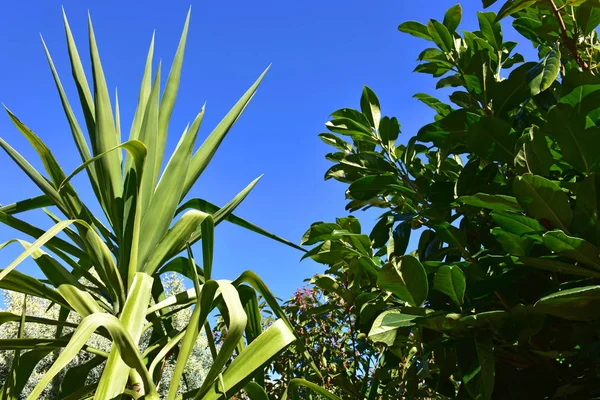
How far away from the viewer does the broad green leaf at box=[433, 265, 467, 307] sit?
3.55ft

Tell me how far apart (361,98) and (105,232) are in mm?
1041

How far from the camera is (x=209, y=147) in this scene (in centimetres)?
194

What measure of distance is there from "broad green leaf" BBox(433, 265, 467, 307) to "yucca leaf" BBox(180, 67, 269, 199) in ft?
3.55

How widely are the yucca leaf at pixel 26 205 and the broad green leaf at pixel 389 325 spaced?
1387 millimetres

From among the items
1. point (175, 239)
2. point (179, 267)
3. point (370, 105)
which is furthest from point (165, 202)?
point (370, 105)

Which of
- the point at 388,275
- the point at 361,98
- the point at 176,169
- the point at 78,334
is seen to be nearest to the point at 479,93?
the point at 361,98

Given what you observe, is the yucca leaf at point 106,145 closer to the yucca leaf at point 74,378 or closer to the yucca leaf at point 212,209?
the yucca leaf at point 212,209

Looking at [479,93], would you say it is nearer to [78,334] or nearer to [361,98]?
[361,98]

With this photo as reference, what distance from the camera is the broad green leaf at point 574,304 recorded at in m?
0.86

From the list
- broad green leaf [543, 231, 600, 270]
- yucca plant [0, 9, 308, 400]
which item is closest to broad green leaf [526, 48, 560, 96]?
broad green leaf [543, 231, 600, 270]

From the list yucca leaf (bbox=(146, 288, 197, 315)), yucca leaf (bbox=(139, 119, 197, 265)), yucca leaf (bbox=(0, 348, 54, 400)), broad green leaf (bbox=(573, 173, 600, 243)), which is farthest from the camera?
yucca leaf (bbox=(139, 119, 197, 265))

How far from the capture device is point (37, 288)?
134 centimetres

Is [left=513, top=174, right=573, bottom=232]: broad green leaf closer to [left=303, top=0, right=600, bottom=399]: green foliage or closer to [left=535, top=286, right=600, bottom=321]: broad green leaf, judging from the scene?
[left=303, top=0, right=600, bottom=399]: green foliage

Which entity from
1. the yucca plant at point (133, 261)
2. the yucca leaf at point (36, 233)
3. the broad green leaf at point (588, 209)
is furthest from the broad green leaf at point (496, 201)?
the yucca leaf at point (36, 233)
